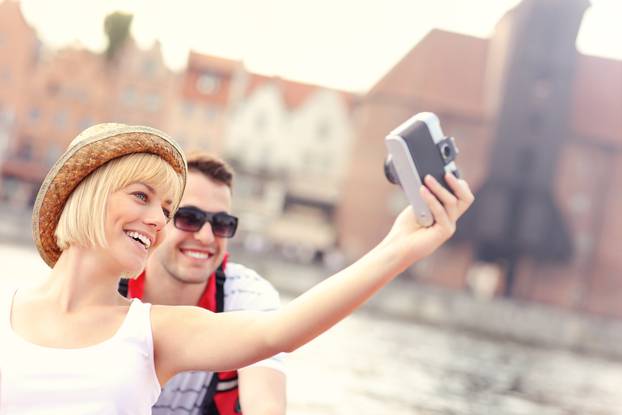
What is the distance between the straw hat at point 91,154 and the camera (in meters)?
1.91

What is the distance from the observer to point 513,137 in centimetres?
4262

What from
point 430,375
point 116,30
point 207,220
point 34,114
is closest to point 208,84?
point 116,30

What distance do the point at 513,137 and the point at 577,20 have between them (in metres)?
6.12

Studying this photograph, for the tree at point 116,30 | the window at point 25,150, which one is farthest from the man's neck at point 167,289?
the tree at point 116,30

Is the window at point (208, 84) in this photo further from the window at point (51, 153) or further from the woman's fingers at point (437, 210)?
the woman's fingers at point (437, 210)

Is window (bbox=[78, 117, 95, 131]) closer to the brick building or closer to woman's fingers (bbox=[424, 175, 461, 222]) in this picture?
the brick building

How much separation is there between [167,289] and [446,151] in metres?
1.83

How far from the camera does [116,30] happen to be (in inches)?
1964

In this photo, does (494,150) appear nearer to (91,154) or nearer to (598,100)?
(598,100)

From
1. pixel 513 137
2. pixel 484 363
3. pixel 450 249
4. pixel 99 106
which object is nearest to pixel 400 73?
pixel 513 137

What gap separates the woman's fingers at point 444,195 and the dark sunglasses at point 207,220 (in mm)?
1765

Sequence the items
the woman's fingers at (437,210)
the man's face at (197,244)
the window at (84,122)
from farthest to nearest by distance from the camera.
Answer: the window at (84,122) → the man's face at (197,244) → the woman's fingers at (437,210)

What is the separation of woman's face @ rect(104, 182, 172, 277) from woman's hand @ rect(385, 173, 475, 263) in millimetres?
526

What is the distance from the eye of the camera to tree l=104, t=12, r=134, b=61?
49.7m
